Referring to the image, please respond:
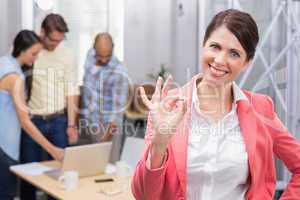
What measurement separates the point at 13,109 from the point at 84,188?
107cm

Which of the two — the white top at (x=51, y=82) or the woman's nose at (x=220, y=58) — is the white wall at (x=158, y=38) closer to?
the white top at (x=51, y=82)

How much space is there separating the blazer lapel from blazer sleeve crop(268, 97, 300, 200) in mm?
75

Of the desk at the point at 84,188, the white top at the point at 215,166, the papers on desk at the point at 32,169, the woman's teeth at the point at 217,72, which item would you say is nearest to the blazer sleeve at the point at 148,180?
the white top at the point at 215,166

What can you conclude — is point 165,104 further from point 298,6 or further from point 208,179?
point 298,6

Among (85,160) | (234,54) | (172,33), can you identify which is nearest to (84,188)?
(85,160)

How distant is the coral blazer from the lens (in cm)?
113

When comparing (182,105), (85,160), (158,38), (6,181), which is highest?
(158,38)

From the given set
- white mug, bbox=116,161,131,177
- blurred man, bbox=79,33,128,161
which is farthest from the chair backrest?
blurred man, bbox=79,33,128,161

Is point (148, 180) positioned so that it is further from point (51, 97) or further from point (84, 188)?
point (51, 97)

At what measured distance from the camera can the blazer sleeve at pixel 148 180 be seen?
3.55 feet

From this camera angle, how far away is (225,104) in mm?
1388

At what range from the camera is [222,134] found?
130 cm

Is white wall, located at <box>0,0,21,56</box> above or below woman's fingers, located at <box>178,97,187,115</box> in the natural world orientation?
above

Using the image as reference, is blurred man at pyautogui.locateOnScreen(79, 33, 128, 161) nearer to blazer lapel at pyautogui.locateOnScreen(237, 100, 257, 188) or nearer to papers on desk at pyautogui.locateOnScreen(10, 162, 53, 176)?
papers on desk at pyautogui.locateOnScreen(10, 162, 53, 176)
